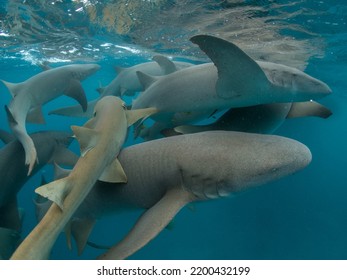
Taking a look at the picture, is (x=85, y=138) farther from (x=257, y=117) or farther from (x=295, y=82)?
(x=295, y=82)

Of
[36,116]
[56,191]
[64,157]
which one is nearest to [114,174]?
[56,191]

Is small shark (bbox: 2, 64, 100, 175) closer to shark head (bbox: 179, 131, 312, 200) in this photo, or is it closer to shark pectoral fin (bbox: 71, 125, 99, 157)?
shark pectoral fin (bbox: 71, 125, 99, 157)

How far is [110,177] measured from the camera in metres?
3.79

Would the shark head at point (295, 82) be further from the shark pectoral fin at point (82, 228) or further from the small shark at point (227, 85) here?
the shark pectoral fin at point (82, 228)

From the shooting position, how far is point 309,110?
5395 millimetres

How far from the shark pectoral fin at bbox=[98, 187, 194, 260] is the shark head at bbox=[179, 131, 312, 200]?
178 millimetres

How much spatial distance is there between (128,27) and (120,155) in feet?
37.7

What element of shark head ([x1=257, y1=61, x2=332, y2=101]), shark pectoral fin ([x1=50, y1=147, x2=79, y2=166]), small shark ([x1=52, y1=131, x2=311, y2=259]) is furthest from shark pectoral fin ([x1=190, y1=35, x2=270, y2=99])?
shark pectoral fin ([x1=50, y1=147, x2=79, y2=166])

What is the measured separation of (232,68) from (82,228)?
3.26 meters

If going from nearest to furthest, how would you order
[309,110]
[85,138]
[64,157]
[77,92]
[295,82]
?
[85,138] < [295,82] < [309,110] < [64,157] < [77,92]

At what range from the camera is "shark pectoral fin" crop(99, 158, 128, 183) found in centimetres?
377

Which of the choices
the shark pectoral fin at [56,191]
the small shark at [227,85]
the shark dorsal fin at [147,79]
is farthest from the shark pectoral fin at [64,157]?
the shark pectoral fin at [56,191]

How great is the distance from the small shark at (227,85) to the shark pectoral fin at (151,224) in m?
1.72
